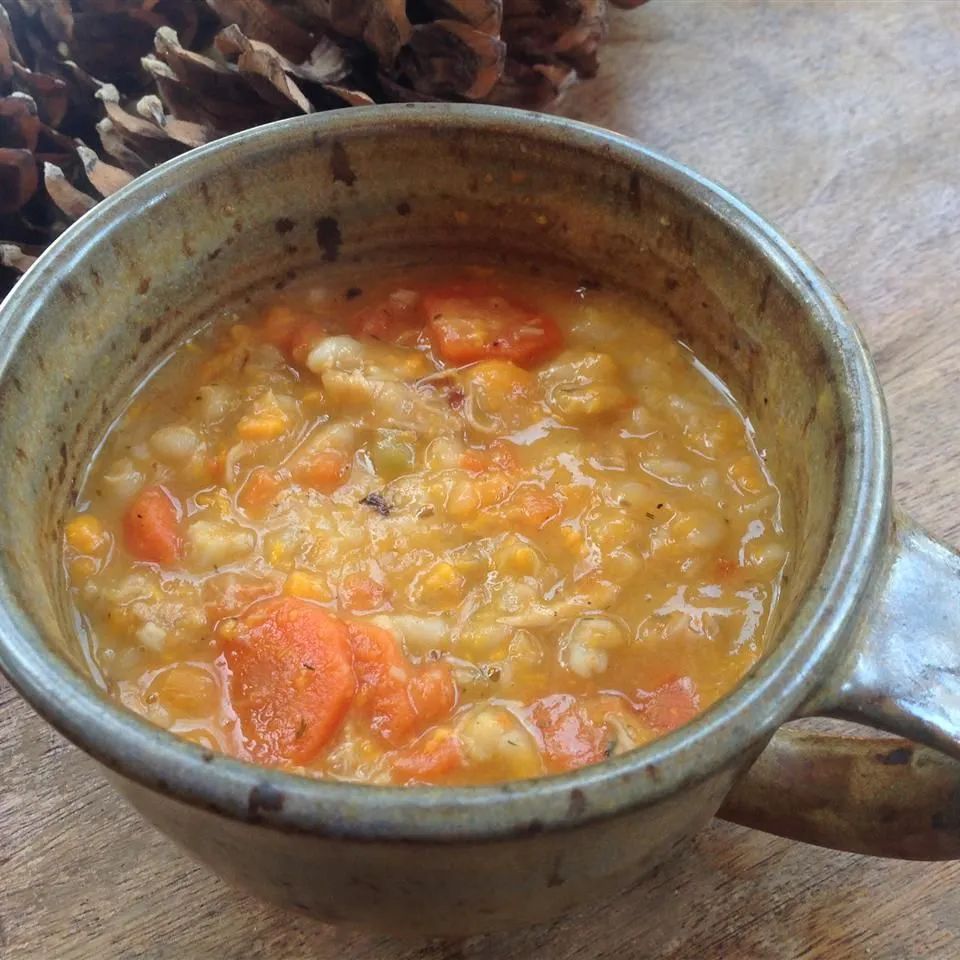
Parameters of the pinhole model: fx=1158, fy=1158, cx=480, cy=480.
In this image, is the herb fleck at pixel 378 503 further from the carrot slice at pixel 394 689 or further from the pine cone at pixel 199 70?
the pine cone at pixel 199 70

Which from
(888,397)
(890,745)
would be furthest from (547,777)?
(888,397)

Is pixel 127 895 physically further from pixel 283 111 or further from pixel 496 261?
pixel 283 111

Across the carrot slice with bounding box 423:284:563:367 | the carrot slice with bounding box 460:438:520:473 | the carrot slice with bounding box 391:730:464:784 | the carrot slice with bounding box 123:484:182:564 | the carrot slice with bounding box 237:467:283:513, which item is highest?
the carrot slice with bounding box 423:284:563:367

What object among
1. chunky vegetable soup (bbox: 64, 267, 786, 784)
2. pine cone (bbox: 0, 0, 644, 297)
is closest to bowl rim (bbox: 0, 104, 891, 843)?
chunky vegetable soup (bbox: 64, 267, 786, 784)

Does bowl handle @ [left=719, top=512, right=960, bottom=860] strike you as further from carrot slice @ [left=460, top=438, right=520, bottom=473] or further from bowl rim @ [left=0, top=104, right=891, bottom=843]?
carrot slice @ [left=460, top=438, right=520, bottom=473]

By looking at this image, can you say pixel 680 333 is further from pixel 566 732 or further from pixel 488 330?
pixel 566 732
